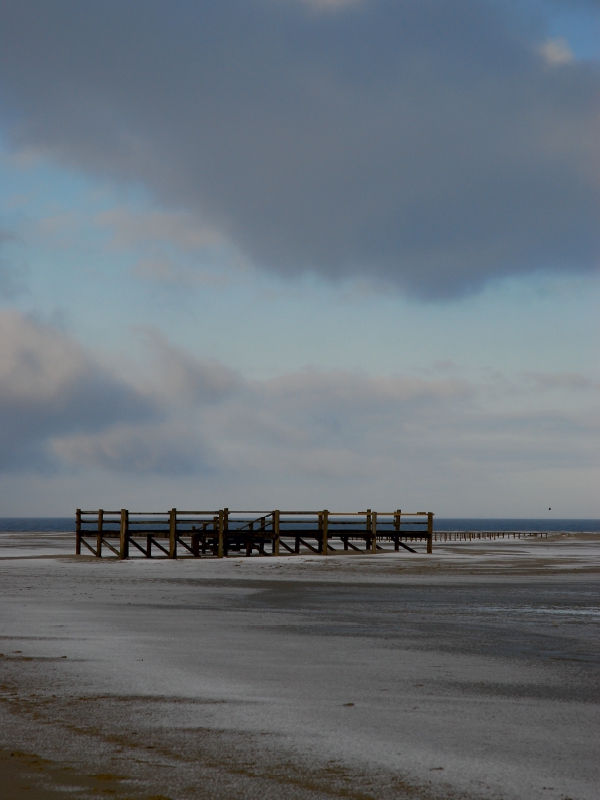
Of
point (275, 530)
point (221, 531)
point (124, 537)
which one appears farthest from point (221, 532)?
point (124, 537)

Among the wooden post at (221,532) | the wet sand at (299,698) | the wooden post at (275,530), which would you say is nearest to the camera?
the wet sand at (299,698)

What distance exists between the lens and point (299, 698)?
27.0 ft

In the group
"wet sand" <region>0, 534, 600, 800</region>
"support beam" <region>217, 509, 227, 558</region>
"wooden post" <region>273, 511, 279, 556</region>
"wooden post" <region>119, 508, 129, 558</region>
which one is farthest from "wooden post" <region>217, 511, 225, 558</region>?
"wet sand" <region>0, 534, 600, 800</region>

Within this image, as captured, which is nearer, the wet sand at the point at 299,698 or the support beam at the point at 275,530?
the wet sand at the point at 299,698

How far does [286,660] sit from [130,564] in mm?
24157

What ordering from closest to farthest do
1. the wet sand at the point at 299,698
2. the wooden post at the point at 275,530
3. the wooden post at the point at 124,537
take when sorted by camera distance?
1. the wet sand at the point at 299,698
2. the wooden post at the point at 124,537
3. the wooden post at the point at 275,530

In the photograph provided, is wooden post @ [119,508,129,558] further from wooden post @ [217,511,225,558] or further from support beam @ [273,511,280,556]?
support beam @ [273,511,280,556]

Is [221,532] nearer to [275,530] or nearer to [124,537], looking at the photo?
[275,530]

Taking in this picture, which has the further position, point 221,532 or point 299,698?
point 221,532

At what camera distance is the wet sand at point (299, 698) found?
18.7ft

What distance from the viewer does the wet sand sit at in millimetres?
5703

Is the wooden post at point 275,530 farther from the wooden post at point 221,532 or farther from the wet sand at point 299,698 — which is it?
the wet sand at point 299,698

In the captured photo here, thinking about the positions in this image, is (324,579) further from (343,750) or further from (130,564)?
(343,750)

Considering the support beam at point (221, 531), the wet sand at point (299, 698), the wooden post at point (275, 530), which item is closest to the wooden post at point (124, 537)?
the support beam at point (221, 531)
